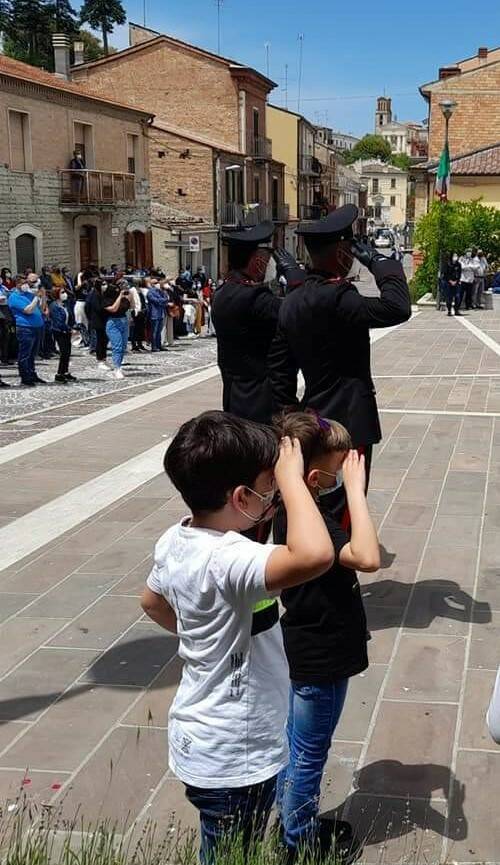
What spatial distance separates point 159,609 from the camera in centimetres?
240

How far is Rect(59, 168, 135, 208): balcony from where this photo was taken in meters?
28.3

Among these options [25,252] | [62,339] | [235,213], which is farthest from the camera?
[235,213]

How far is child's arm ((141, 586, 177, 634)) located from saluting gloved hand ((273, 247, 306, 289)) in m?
2.01

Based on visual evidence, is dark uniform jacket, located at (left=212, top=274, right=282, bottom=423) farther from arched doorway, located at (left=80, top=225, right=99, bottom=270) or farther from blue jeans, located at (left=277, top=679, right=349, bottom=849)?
arched doorway, located at (left=80, top=225, right=99, bottom=270)

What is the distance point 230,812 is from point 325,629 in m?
0.60

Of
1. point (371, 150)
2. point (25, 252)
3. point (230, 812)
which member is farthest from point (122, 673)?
point (371, 150)

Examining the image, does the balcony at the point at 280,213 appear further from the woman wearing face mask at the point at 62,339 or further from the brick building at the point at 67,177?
the woman wearing face mask at the point at 62,339

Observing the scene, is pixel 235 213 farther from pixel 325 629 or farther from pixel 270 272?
pixel 325 629

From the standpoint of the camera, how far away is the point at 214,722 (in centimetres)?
222

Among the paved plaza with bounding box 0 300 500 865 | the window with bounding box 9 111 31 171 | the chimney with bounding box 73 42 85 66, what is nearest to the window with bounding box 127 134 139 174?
the window with bounding box 9 111 31 171

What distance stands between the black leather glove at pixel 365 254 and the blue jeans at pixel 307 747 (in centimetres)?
188

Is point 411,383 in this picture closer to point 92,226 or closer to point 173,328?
point 173,328

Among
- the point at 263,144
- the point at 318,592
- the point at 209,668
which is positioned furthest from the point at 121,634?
the point at 263,144

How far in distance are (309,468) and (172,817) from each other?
3.91 feet
